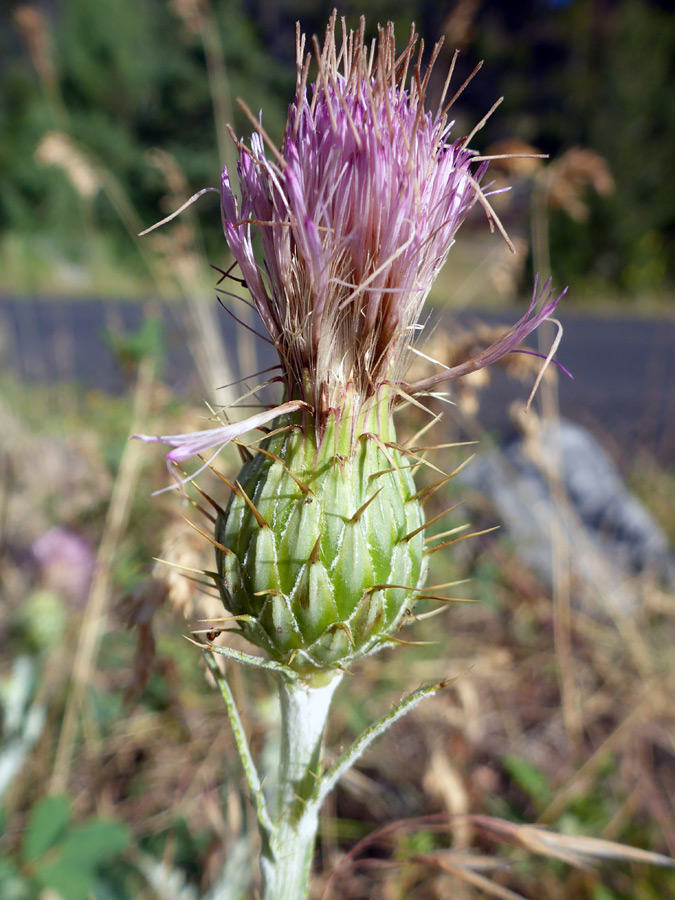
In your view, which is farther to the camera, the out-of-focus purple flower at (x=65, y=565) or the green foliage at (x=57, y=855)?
the out-of-focus purple flower at (x=65, y=565)

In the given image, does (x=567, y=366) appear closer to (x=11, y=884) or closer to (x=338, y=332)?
(x=338, y=332)

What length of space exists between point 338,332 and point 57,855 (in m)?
1.38

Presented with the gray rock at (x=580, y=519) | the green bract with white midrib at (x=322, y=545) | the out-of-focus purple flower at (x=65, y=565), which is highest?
the green bract with white midrib at (x=322, y=545)

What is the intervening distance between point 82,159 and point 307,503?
9.83 feet

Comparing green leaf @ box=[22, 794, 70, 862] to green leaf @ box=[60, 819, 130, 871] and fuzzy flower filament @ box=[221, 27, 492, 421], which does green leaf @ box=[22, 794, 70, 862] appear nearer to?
green leaf @ box=[60, 819, 130, 871]

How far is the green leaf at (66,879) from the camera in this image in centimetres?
138

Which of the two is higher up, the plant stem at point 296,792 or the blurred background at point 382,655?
the plant stem at point 296,792

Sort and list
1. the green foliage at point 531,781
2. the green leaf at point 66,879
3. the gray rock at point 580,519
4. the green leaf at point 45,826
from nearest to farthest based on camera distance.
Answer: the green leaf at point 66,879
the green leaf at point 45,826
the green foliage at point 531,781
the gray rock at point 580,519

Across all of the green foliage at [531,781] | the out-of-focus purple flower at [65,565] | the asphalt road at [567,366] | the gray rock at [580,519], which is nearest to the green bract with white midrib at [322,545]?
the green foliage at [531,781]

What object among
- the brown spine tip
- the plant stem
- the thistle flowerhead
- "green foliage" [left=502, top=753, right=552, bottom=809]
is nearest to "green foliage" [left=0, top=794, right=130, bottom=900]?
the plant stem

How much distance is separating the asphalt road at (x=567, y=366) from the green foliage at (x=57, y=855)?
2.13 metres

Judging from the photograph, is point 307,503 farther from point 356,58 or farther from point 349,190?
point 356,58

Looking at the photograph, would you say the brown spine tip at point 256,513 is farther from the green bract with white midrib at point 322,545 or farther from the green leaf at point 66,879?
the green leaf at point 66,879

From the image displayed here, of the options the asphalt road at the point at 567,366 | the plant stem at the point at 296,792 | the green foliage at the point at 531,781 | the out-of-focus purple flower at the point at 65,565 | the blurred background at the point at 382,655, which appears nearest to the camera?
the plant stem at the point at 296,792
